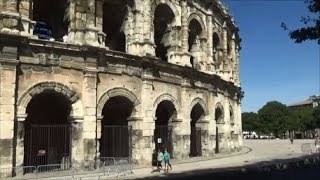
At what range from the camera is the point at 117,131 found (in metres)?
19.7

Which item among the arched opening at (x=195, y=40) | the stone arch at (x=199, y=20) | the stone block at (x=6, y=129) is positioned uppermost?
the stone arch at (x=199, y=20)

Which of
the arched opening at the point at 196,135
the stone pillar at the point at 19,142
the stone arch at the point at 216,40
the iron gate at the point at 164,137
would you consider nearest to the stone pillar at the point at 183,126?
the iron gate at the point at 164,137

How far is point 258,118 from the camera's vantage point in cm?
7631

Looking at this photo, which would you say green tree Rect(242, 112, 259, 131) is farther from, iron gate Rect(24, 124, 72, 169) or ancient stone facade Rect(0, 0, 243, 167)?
iron gate Rect(24, 124, 72, 169)

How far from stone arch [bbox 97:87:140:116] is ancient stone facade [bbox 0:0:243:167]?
0.04 metres

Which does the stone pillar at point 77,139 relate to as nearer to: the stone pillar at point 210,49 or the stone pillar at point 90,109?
the stone pillar at point 90,109

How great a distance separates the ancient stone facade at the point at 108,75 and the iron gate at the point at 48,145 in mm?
145

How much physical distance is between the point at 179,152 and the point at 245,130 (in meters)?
66.4

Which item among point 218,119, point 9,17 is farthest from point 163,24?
point 9,17

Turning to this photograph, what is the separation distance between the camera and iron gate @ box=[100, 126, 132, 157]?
19328 millimetres

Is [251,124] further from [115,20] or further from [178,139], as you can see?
[115,20]

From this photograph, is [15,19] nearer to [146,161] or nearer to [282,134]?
[146,161]

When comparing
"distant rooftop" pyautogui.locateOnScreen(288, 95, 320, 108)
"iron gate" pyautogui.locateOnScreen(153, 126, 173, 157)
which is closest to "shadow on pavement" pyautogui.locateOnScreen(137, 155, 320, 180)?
"iron gate" pyautogui.locateOnScreen(153, 126, 173, 157)

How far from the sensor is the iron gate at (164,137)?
2116cm
